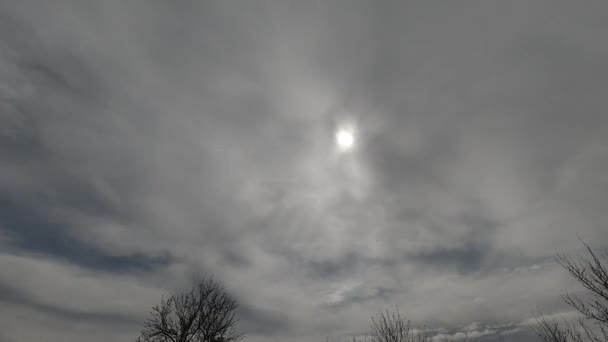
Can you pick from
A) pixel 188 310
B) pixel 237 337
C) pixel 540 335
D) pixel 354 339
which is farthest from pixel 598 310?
pixel 188 310

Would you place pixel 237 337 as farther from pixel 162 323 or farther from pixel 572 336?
pixel 572 336

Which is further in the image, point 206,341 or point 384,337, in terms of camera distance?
point 206,341

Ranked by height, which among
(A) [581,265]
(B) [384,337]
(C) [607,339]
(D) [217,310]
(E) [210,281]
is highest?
(E) [210,281]

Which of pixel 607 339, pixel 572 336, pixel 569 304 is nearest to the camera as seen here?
pixel 607 339

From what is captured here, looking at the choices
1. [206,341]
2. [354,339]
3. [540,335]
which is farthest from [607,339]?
[206,341]

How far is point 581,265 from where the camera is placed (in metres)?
13.6

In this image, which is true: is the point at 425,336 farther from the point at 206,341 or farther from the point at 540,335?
the point at 206,341

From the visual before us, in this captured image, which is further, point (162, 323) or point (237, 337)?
point (237, 337)

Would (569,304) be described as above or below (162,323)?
below

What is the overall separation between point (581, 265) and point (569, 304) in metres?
2.07

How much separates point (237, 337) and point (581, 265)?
22785mm

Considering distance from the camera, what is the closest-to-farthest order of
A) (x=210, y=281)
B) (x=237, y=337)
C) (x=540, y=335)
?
1. (x=540, y=335)
2. (x=237, y=337)
3. (x=210, y=281)

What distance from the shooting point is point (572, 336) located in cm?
1491

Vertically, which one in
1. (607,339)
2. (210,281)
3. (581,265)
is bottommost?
(607,339)
